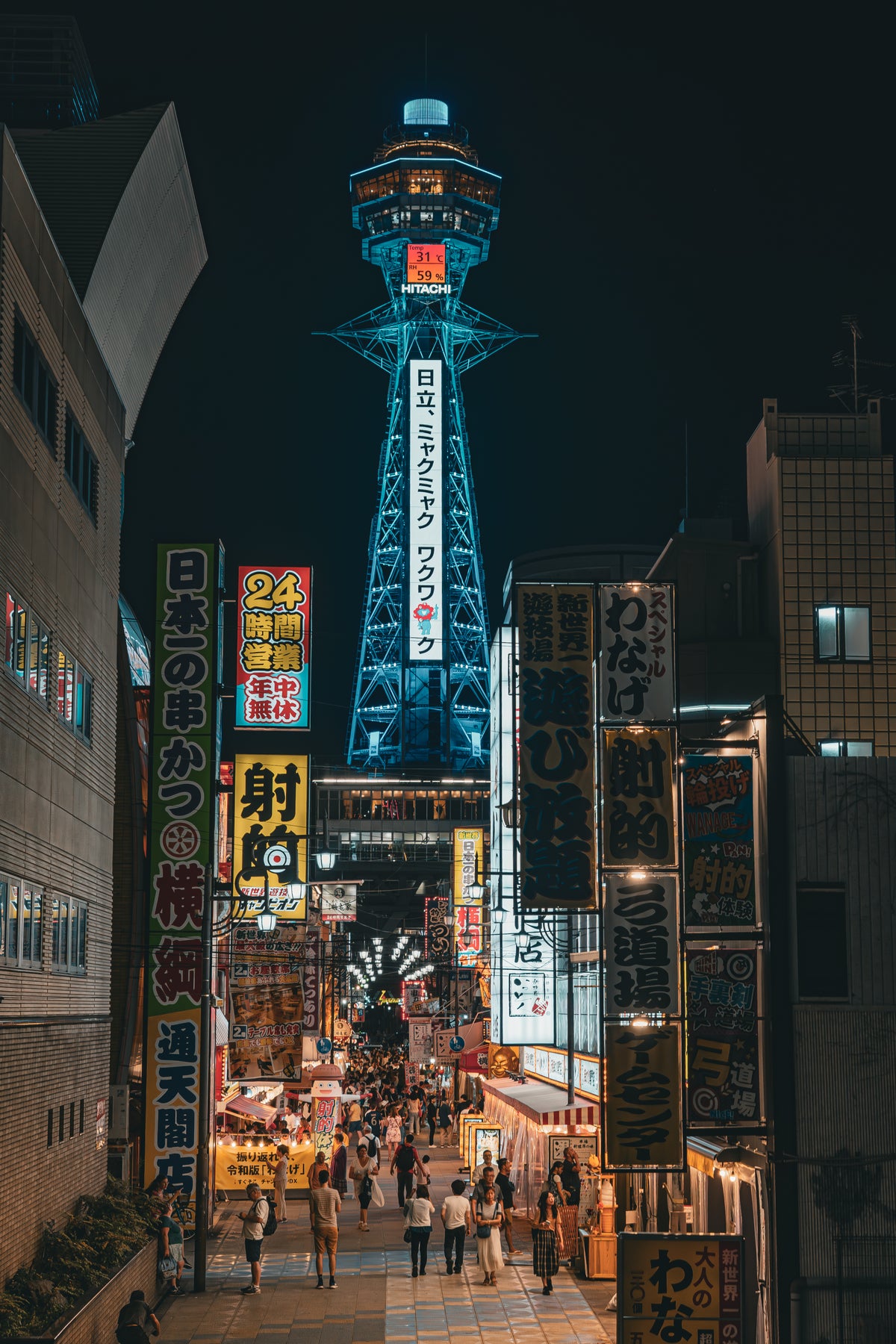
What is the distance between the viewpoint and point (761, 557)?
3262cm

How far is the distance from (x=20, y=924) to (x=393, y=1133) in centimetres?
2699

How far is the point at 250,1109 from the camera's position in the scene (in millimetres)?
37500

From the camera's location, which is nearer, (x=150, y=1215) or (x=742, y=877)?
(x=742, y=877)

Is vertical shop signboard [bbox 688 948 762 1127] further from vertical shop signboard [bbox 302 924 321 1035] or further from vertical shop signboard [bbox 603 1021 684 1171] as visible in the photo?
vertical shop signboard [bbox 302 924 321 1035]

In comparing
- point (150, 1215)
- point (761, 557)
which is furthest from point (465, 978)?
point (150, 1215)

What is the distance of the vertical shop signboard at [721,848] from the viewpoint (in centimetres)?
2052

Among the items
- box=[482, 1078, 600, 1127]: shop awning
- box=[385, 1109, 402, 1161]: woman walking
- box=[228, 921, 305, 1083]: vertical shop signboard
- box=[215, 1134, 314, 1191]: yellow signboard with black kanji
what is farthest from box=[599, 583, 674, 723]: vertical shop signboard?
box=[385, 1109, 402, 1161]: woman walking

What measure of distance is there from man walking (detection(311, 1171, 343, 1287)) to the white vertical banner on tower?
8412cm

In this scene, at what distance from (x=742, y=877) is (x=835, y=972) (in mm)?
1714

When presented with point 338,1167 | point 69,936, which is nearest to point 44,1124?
point 69,936

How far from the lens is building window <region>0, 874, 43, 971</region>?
1891 centimetres

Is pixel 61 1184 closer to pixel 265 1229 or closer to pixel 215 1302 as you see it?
pixel 215 1302

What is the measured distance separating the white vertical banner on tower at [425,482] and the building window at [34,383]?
3339 inches

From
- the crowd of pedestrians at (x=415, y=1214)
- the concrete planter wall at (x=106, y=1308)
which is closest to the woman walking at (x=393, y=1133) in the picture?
the crowd of pedestrians at (x=415, y=1214)
